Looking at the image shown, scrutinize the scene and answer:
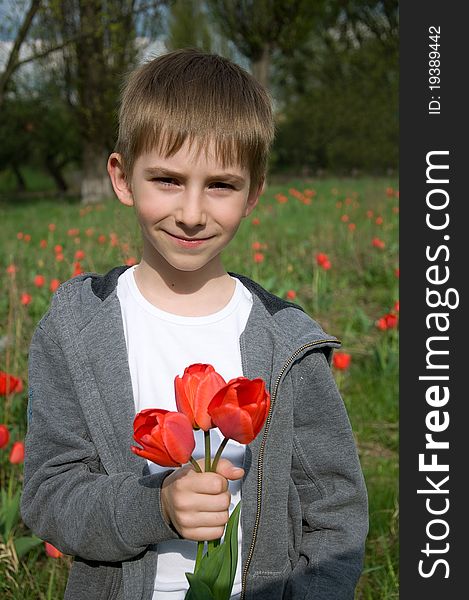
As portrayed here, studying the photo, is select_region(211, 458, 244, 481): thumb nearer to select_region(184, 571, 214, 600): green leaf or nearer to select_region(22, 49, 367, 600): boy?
select_region(184, 571, 214, 600): green leaf

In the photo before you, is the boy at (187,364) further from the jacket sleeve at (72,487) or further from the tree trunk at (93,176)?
the tree trunk at (93,176)

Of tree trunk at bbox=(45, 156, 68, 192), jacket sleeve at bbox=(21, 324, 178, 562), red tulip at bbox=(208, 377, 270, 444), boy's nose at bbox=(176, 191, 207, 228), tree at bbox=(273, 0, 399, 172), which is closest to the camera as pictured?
red tulip at bbox=(208, 377, 270, 444)

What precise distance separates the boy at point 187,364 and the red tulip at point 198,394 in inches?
13.7

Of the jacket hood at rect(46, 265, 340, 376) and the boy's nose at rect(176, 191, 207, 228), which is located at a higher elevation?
the boy's nose at rect(176, 191, 207, 228)

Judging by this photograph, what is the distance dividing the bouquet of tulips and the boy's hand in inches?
0.6

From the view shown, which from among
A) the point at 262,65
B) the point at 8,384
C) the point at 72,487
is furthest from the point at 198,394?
the point at 262,65

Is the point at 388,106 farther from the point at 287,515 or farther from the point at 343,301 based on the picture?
the point at 287,515

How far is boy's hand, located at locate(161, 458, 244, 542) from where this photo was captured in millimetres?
927

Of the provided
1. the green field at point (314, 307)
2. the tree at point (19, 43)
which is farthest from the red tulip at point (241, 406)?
the tree at point (19, 43)

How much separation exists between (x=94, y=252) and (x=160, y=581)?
497 centimetres

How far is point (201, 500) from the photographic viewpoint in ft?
3.08

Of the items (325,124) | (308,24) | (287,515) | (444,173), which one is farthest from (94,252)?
(325,124)

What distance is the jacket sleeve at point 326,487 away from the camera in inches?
52.0

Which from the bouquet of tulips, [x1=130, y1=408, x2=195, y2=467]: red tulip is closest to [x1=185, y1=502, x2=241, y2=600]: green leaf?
the bouquet of tulips
